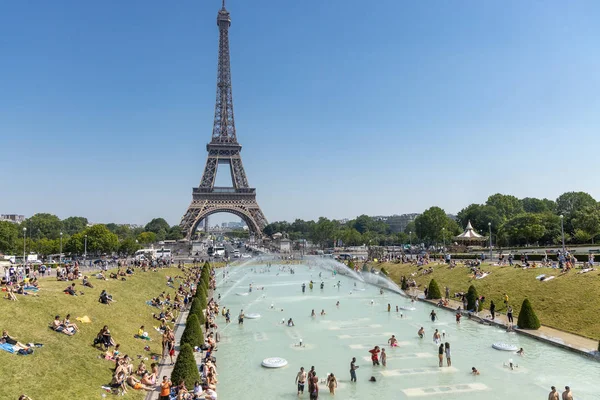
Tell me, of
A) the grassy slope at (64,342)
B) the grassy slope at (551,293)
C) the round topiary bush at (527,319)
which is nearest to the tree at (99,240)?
the grassy slope at (64,342)

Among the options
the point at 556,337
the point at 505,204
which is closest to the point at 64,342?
the point at 556,337

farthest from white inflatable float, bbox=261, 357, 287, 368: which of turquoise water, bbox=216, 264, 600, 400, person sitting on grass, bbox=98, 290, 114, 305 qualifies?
person sitting on grass, bbox=98, 290, 114, 305

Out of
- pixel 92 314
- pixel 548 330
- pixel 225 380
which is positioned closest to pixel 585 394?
pixel 548 330

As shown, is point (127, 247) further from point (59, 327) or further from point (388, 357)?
point (388, 357)

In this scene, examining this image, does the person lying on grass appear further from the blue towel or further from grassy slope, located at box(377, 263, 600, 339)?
grassy slope, located at box(377, 263, 600, 339)

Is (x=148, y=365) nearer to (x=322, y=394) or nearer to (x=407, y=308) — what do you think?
(x=322, y=394)
